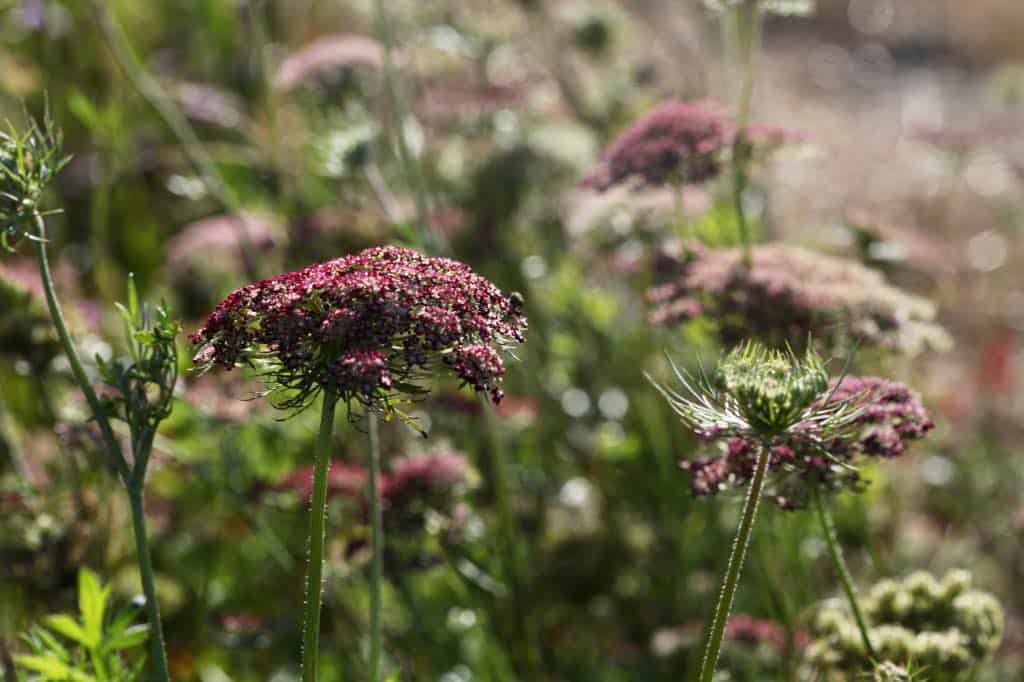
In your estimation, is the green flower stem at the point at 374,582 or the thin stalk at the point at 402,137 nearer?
the green flower stem at the point at 374,582

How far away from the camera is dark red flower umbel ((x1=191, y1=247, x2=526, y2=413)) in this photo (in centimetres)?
163

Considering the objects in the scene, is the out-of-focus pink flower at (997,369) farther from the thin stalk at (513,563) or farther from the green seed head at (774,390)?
the green seed head at (774,390)

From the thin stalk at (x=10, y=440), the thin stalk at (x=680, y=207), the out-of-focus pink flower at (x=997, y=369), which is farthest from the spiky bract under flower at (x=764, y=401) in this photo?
the out-of-focus pink flower at (x=997, y=369)

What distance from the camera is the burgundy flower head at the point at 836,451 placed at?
2.07 meters

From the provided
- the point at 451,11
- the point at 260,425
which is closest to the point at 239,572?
the point at 260,425

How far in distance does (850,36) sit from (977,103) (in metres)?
2.96

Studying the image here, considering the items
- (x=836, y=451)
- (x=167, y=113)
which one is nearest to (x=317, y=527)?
(x=836, y=451)

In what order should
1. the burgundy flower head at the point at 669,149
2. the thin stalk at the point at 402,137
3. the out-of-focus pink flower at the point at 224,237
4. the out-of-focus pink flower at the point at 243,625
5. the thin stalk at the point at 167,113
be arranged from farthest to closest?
1. the out-of-focus pink flower at the point at 224,237
2. the thin stalk at the point at 167,113
3. the thin stalk at the point at 402,137
4. the out-of-focus pink flower at the point at 243,625
5. the burgundy flower head at the point at 669,149

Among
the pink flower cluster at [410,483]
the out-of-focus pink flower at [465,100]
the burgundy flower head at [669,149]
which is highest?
the out-of-focus pink flower at [465,100]

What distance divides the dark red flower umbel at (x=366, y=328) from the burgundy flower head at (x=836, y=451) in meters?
0.57

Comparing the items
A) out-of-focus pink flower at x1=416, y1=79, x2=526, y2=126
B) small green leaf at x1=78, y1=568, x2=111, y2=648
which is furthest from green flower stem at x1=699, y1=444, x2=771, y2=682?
out-of-focus pink flower at x1=416, y1=79, x2=526, y2=126

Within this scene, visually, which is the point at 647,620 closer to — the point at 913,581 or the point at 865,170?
the point at 913,581

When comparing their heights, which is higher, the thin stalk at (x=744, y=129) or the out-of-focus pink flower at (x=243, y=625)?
the thin stalk at (x=744, y=129)

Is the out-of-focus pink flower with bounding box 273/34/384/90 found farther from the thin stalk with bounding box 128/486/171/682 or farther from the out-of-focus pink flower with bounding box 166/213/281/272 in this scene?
the thin stalk with bounding box 128/486/171/682
